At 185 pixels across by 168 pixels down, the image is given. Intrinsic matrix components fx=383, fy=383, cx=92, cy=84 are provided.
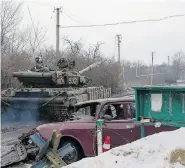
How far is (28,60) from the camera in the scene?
91.9ft

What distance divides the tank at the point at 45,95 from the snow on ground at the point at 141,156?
10110 mm

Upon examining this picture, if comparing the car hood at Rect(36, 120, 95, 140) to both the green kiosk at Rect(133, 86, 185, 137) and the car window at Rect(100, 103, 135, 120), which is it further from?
the green kiosk at Rect(133, 86, 185, 137)

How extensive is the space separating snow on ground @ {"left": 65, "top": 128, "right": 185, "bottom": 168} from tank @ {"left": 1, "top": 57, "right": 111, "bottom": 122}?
10.1m

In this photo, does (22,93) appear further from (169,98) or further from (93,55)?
Answer: (93,55)

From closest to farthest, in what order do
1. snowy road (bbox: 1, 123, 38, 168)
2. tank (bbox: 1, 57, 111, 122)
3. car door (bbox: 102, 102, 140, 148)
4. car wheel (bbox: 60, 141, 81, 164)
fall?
car wheel (bbox: 60, 141, 81, 164) → car door (bbox: 102, 102, 140, 148) → snowy road (bbox: 1, 123, 38, 168) → tank (bbox: 1, 57, 111, 122)

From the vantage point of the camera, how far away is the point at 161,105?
5.78 m

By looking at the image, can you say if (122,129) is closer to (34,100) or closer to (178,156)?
(178,156)

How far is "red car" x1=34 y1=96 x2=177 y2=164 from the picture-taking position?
695 cm

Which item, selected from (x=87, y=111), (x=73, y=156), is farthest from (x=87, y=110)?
(x=73, y=156)

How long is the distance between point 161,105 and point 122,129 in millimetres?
1364

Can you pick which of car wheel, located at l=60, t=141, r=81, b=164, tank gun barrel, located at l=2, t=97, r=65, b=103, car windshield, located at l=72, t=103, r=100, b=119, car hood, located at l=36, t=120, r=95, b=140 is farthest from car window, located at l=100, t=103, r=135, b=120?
tank gun barrel, located at l=2, t=97, r=65, b=103

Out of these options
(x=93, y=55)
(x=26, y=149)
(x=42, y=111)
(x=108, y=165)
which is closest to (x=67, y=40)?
(x=93, y=55)

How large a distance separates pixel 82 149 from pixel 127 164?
3.65 meters

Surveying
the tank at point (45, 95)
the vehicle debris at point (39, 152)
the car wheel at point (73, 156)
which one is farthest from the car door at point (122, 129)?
the tank at point (45, 95)
